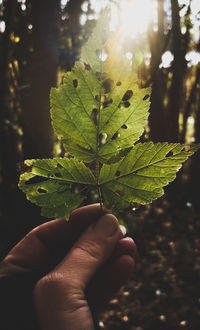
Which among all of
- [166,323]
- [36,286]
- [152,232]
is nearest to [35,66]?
[36,286]

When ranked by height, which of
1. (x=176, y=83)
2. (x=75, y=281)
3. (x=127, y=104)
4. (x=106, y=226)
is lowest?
(x=75, y=281)

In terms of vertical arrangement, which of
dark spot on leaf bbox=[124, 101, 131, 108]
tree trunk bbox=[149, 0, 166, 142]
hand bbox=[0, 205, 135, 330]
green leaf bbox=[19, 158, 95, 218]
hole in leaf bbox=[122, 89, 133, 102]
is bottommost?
hand bbox=[0, 205, 135, 330]

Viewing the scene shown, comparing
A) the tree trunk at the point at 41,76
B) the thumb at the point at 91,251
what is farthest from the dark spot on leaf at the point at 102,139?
the tree trunk at the point at 41,76

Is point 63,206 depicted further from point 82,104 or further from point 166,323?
point 166,323

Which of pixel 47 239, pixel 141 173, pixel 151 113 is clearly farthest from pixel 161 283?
pixel 141 173

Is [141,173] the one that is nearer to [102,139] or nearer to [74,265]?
[102,139]

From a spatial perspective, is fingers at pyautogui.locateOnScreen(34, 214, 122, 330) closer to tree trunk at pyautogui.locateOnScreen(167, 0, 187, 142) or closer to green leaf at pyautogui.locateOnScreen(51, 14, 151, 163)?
green leaf at pyautogui.locateOnScreen(51, 14, 151, 163)

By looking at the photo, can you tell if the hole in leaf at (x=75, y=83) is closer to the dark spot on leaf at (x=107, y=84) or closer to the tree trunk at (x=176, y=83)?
the dark spot on leaf at (x=107, y=84)

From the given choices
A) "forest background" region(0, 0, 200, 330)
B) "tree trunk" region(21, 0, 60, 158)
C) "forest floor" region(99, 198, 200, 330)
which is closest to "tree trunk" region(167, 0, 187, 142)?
"forest background" region(0, 0, 200, 330)
